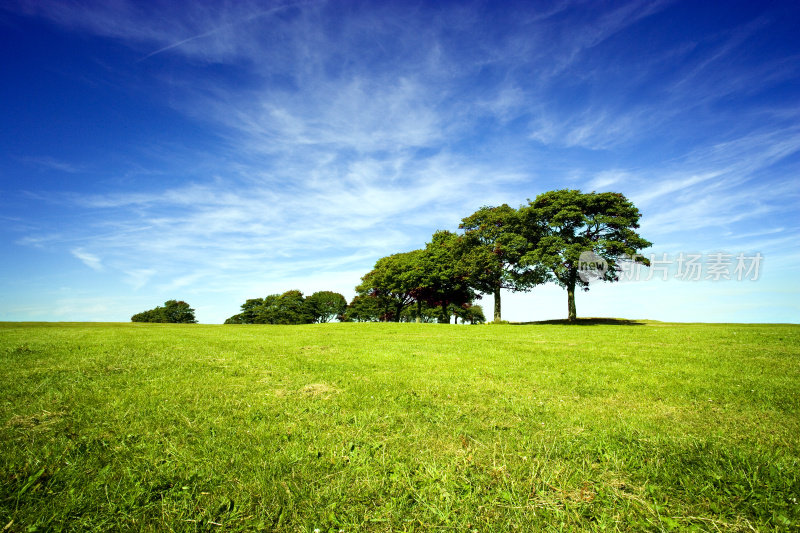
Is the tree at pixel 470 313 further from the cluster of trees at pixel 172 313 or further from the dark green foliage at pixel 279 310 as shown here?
the cluster of trees at pixel 172 313

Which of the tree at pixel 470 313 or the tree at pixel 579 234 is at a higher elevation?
the tree at pixel 579 234

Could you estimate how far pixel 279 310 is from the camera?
106 m

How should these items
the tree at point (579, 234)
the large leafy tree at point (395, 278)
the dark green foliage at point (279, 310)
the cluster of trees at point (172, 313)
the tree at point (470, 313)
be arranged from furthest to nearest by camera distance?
1. the cluster of trees at point (172, 313)
2. the dark green foliage at point (279, 310)
3. the tree at point (470, 313)
4. the large leafy tree at point (395, 278)
5. the tree at point (579, 234)

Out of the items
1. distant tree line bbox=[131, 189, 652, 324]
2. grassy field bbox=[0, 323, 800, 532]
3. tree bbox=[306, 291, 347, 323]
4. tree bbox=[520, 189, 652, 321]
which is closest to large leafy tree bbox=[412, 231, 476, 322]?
distant tree line bbox=[131, 189, 652, 324]

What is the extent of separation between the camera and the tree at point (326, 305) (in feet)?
355

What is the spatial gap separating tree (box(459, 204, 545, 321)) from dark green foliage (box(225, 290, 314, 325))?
6905cm

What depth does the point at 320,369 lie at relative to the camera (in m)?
11.9

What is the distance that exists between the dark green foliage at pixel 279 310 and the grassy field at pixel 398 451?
315 ft

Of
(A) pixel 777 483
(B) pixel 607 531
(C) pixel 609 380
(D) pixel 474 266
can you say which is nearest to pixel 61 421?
(B) pixel 607 531

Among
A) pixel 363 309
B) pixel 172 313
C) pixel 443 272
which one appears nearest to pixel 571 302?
pixel 443 272

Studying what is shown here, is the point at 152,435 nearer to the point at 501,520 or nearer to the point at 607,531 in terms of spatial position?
the point at 501,520

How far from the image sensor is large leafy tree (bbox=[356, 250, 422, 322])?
54.9 m

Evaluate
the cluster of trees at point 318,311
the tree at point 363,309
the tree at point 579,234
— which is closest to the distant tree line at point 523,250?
the tree at point 579,234

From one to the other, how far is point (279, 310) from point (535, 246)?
8414 cm
